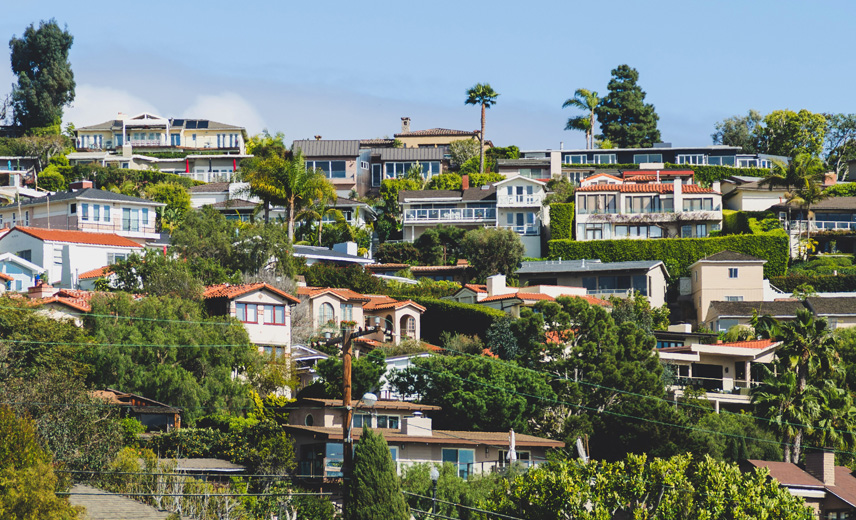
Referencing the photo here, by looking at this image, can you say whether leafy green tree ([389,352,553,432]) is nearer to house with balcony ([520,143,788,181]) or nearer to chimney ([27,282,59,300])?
chimney ([27,282,59,300])

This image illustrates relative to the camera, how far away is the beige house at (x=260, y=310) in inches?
2447

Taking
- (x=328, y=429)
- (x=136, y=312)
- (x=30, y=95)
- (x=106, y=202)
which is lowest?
(x=328, y=429)

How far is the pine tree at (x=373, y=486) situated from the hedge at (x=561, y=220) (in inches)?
2235

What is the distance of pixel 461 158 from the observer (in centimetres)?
12262

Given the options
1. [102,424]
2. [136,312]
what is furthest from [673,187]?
[102,424]

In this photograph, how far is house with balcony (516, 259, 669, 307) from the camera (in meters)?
82.2

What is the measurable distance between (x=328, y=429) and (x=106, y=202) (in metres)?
41.3

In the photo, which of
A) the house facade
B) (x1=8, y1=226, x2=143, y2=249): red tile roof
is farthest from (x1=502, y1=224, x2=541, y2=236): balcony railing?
the house facade

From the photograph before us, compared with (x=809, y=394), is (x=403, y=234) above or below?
above

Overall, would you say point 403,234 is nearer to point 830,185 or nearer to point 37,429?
point 830,185

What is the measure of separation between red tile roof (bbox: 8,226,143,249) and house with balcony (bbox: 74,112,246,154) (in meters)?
55.2

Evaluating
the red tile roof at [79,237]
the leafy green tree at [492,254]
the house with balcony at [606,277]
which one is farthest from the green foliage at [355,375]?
the leafy green tree at [492,254]

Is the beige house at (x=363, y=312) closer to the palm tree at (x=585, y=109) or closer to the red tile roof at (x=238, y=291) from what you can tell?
the red tile roof at (x=238, y=291)

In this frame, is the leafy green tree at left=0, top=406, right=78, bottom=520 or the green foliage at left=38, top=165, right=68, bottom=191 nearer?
the leafy green tree at left=0, top=406, right=78, bottom=520
